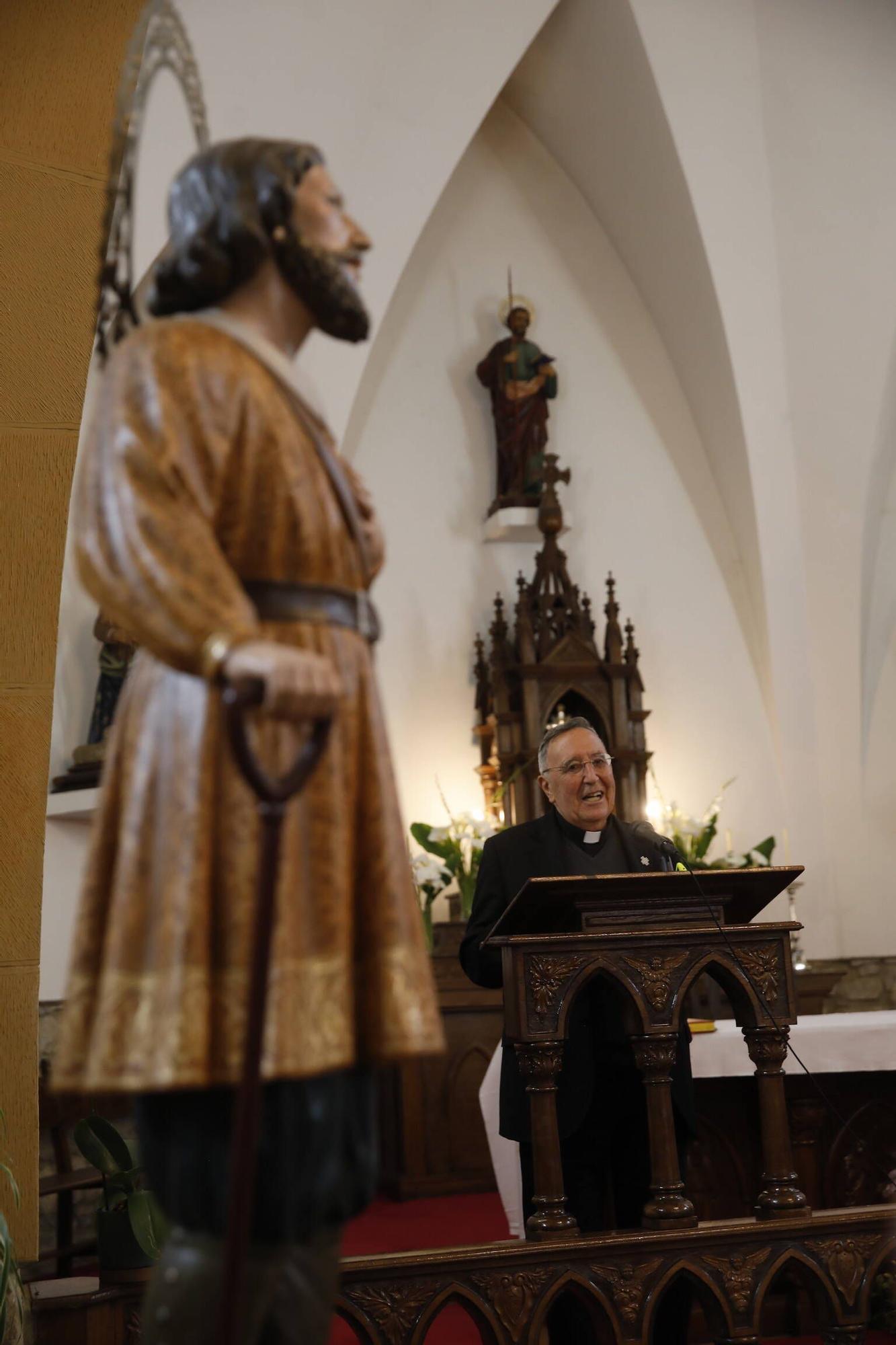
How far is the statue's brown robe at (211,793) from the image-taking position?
50.5 inches

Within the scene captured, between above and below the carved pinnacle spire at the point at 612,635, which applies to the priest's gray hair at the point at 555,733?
below

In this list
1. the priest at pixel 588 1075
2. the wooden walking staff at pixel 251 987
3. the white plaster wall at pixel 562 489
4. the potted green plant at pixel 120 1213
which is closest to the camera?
the wooden walking staff at pixel 251 987

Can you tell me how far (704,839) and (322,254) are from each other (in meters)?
6.61

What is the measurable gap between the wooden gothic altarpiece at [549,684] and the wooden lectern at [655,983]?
486 centimetres

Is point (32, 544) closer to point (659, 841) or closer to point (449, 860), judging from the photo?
point (659, 841)

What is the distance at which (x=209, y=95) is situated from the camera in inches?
257

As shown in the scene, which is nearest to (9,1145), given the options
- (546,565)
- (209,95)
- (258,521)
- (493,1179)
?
(258,521)

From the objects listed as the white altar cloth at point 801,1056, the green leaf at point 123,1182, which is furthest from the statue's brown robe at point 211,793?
the white altar cloth at point 801,1056

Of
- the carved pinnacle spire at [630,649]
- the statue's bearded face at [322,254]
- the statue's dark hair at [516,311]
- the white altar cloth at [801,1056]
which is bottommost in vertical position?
the white altar cloth at [801,1056]

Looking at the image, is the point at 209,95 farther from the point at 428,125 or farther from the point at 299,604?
the point at 299,604

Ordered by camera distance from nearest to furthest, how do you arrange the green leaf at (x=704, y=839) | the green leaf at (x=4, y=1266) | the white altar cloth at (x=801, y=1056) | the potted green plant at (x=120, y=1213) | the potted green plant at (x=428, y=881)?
the green leaf at (x=4, y=1266), the potted green plant at (x=120, y=1213), the white altar cloth at (x=801, y=1056), the potted green plant at (x=428, y=881), the green leaf at (x=704, y=839)

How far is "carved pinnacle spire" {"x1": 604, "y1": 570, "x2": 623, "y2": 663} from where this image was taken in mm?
8352

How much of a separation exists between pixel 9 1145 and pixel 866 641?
7.47m

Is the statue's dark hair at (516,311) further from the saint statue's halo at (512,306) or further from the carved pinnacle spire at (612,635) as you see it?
the carved pinnacle spire at (612,635)
